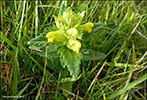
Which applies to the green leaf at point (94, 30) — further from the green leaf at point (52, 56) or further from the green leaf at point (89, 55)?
the green leaf at point (52, 56)

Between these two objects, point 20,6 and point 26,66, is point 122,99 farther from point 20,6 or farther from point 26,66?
point 20,6

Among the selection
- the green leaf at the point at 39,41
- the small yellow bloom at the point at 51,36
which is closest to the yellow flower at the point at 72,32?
the small yellow bloom at the point at 51,36

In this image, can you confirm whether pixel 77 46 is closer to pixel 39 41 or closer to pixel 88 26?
pixel 88 26

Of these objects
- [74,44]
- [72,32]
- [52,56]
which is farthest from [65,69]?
[72,32]

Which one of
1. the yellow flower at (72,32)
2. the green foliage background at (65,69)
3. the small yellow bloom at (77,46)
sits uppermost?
the yellow flower at (72,32)

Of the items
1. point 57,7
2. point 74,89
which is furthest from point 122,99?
point 57,7

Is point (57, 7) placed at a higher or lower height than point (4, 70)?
higher

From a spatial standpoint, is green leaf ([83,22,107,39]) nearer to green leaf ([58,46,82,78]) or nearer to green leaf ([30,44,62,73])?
green leaf ([58,46,82,78])
